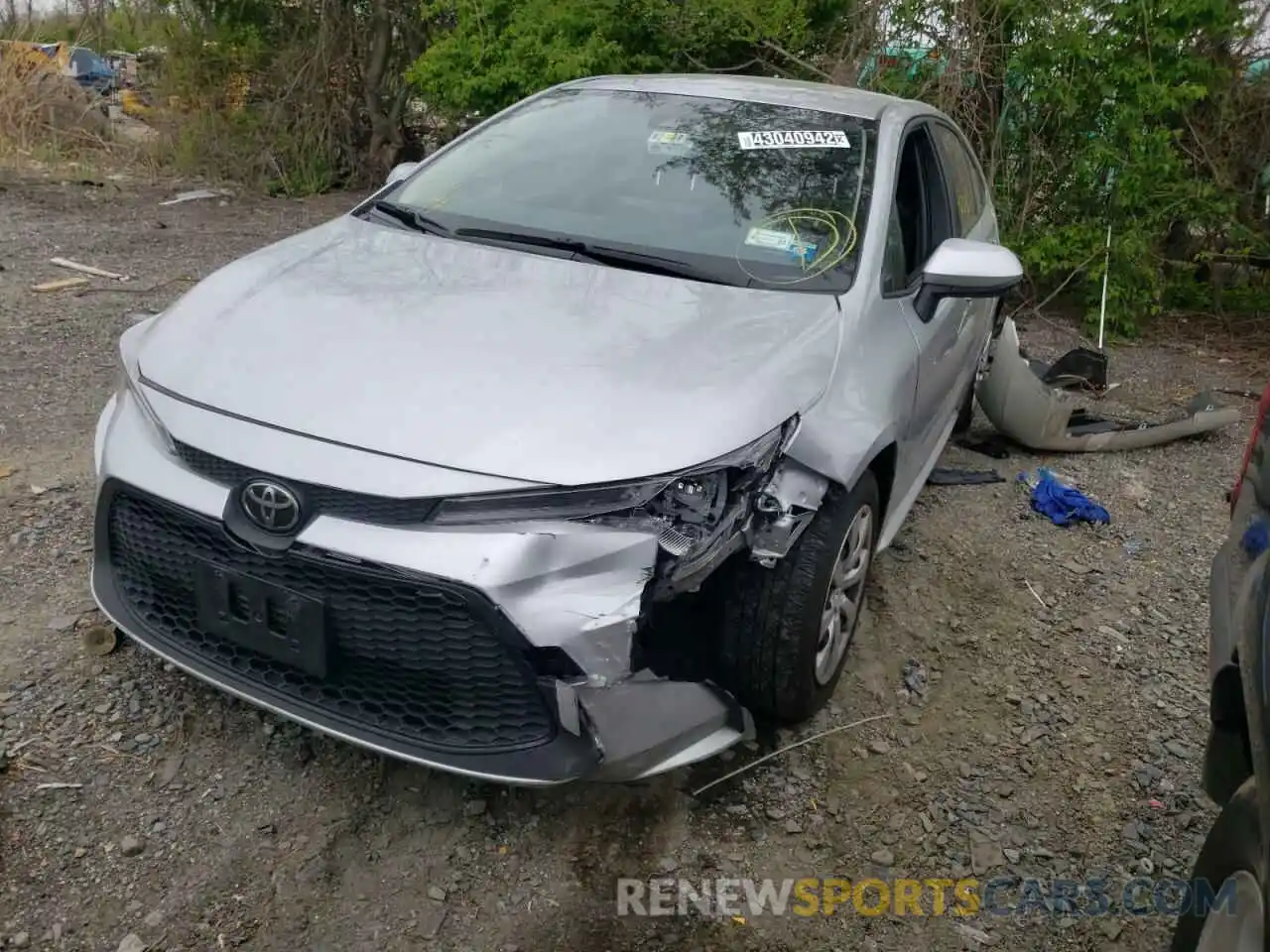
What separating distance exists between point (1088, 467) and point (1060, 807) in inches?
99.6

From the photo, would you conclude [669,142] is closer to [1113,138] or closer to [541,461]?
[541,461]

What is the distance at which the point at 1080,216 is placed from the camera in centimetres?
700

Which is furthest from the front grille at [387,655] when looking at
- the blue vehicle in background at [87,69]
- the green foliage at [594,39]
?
the blue vehicle in background at [87,69]

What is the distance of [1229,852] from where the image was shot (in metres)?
1.74

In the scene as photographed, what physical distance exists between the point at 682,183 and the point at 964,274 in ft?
2.92

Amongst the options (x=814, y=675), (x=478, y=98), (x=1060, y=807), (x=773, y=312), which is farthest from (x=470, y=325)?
(x=478, y=98)

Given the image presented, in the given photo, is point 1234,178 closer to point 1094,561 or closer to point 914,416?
point 1094,561

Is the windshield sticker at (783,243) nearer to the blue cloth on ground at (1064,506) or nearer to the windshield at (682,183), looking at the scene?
the windshield at (682,183)

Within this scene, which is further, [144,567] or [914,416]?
[914,416]

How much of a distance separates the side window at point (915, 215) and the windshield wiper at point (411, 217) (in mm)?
1322

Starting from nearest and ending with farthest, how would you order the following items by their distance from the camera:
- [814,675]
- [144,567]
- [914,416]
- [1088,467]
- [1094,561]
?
1. [144,567]
2. [814,675]
3. [914,416]
4. [1094,561]
5. [1088,467]

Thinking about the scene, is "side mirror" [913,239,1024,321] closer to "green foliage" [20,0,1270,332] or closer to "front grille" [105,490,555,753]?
"front grille" [105,490,555,753]

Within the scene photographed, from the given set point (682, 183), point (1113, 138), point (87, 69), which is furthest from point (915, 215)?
point (87, 69)

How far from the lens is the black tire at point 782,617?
2.54 metres
